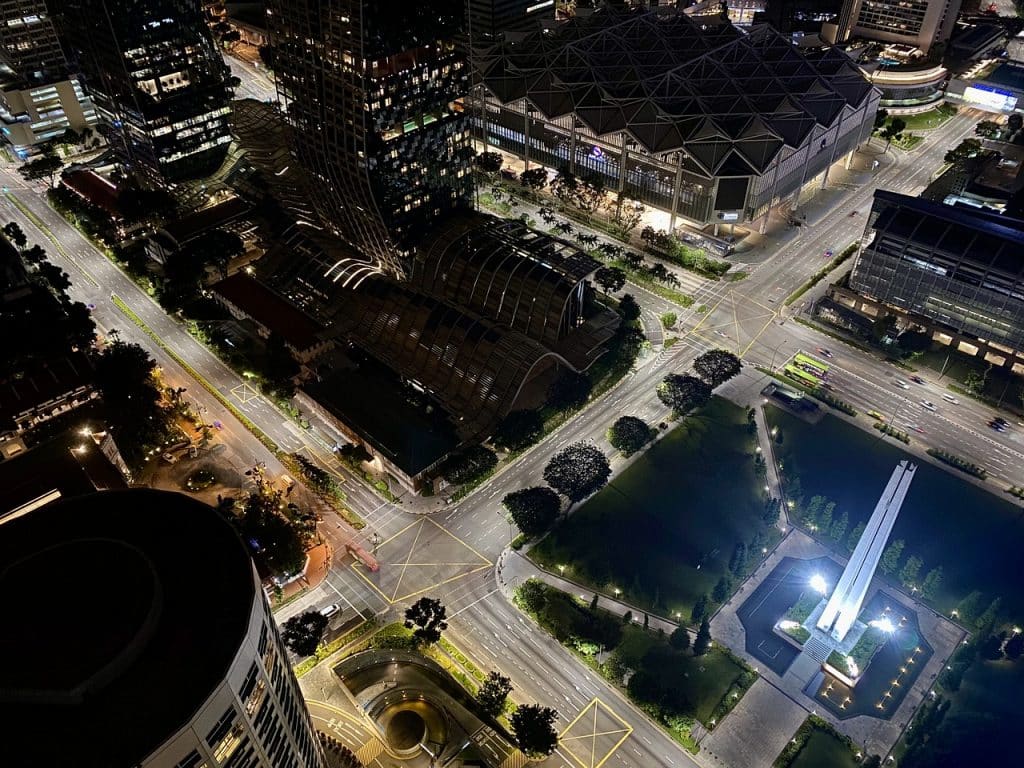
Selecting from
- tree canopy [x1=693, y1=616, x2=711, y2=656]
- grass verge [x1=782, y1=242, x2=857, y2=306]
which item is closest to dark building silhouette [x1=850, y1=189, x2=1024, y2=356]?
grass verge [x1=782, y1=242, x2=857, y2=306]

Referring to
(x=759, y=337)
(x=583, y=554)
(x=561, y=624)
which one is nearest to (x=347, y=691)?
(x=561, y=624)

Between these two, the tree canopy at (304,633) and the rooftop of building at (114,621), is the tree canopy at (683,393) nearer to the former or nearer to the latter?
the tree canopy at (304,633)

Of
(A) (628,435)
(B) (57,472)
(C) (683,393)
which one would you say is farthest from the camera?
(C) (683,393)

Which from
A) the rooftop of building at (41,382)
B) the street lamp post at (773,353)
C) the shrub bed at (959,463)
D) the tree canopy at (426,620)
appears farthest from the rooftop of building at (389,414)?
the shrub bed at (959,463)

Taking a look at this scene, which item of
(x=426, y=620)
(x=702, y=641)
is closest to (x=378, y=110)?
(x=426, y=620)

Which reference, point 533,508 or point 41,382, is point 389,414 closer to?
point 533,508

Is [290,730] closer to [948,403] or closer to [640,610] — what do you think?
[640,610]
